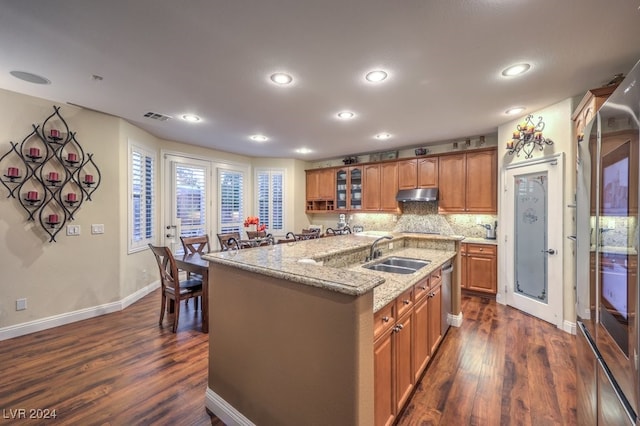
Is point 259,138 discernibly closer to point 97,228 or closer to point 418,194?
point 97,228

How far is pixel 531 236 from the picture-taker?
12.1ft

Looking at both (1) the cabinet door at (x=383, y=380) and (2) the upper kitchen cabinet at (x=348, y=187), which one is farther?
(2) the upper kitchen cabinet at (x=348, y=187)

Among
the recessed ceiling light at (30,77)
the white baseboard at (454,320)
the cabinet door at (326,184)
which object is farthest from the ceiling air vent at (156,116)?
the white baseboard at (454,320)

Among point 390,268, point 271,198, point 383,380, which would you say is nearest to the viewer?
point 383,380

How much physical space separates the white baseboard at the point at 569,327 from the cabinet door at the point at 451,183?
208 cm

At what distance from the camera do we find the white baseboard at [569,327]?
3082 millimetres

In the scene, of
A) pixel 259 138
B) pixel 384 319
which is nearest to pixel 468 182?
pixel 259 138

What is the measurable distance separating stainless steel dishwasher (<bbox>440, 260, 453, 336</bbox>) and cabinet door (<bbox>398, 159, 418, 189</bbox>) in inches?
96.4

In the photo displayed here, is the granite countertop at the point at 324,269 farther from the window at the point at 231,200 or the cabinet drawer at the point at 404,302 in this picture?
the window at the point at 231,200

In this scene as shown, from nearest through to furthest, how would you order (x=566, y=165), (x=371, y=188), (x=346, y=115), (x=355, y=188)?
(x=566, y=165) → (x=346, y=115) → (x=371, y=188) → (x=355, y=188)

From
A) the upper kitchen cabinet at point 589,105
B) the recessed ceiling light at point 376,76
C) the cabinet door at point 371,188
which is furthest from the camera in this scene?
the cabinet door at point 371,188

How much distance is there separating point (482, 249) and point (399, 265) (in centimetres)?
232

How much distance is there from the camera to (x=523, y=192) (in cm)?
377

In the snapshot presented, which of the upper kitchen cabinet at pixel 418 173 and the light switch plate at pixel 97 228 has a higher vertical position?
the upper kitchen cabinet at pixel 418 173
